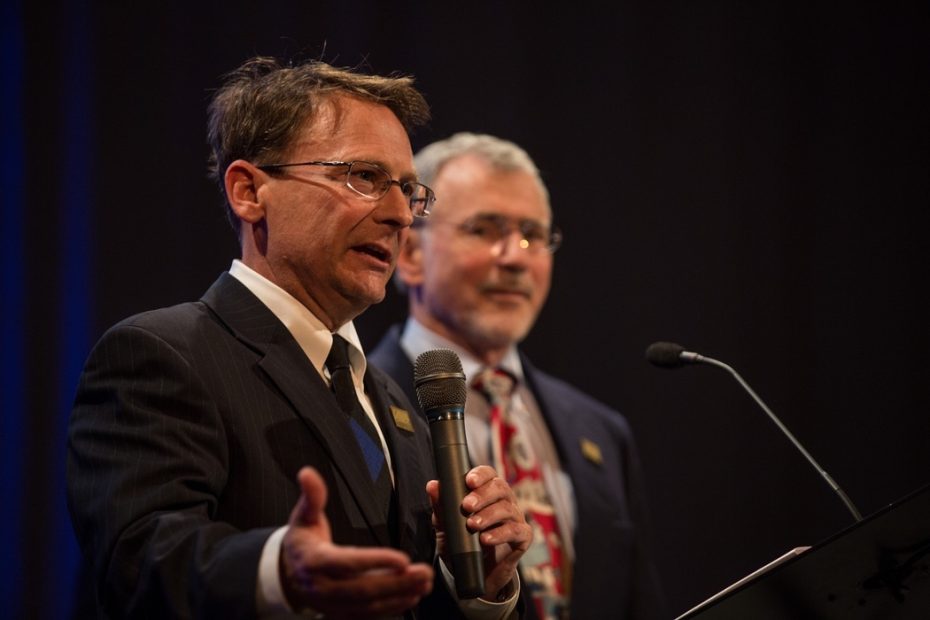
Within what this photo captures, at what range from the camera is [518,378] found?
3467 millimetres

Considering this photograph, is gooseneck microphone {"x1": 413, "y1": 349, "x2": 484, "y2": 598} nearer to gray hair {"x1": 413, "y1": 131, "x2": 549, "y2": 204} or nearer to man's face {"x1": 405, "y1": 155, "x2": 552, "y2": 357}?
man's face {"x1": 405, "y1": 155, "x2": 552, "y2": 357}

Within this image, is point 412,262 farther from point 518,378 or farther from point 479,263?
point 518,378

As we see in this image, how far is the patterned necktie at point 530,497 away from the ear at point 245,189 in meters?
1.37

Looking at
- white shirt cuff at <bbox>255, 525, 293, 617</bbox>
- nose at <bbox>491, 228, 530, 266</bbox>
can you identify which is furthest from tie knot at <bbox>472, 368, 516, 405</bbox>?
white shirt cuff at <bbox>255, 525, 293, 617</bbox>

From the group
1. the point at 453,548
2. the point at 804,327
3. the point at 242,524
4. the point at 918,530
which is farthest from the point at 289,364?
the point at 804,327

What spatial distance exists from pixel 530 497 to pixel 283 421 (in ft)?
5.08

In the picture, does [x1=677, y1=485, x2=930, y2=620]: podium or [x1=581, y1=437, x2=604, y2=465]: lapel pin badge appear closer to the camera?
[x1=677, y1=485, x2=930, y2=620]: podium

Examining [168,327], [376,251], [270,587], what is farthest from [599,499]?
[270,587]

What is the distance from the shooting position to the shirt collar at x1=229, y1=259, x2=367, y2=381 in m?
1.93

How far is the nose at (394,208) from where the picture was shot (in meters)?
2.02

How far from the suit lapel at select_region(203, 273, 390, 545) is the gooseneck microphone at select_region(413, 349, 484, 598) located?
0.18 metres

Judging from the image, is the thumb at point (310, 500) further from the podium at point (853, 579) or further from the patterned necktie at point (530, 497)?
the patterned necktie at point (530, 497)

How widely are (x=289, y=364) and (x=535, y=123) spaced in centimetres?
256

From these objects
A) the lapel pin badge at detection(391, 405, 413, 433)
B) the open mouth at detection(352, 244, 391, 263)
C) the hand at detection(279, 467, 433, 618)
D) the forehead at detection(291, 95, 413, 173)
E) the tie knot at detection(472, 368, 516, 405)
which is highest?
the forehead at detection(291, 95, 413, 173)
